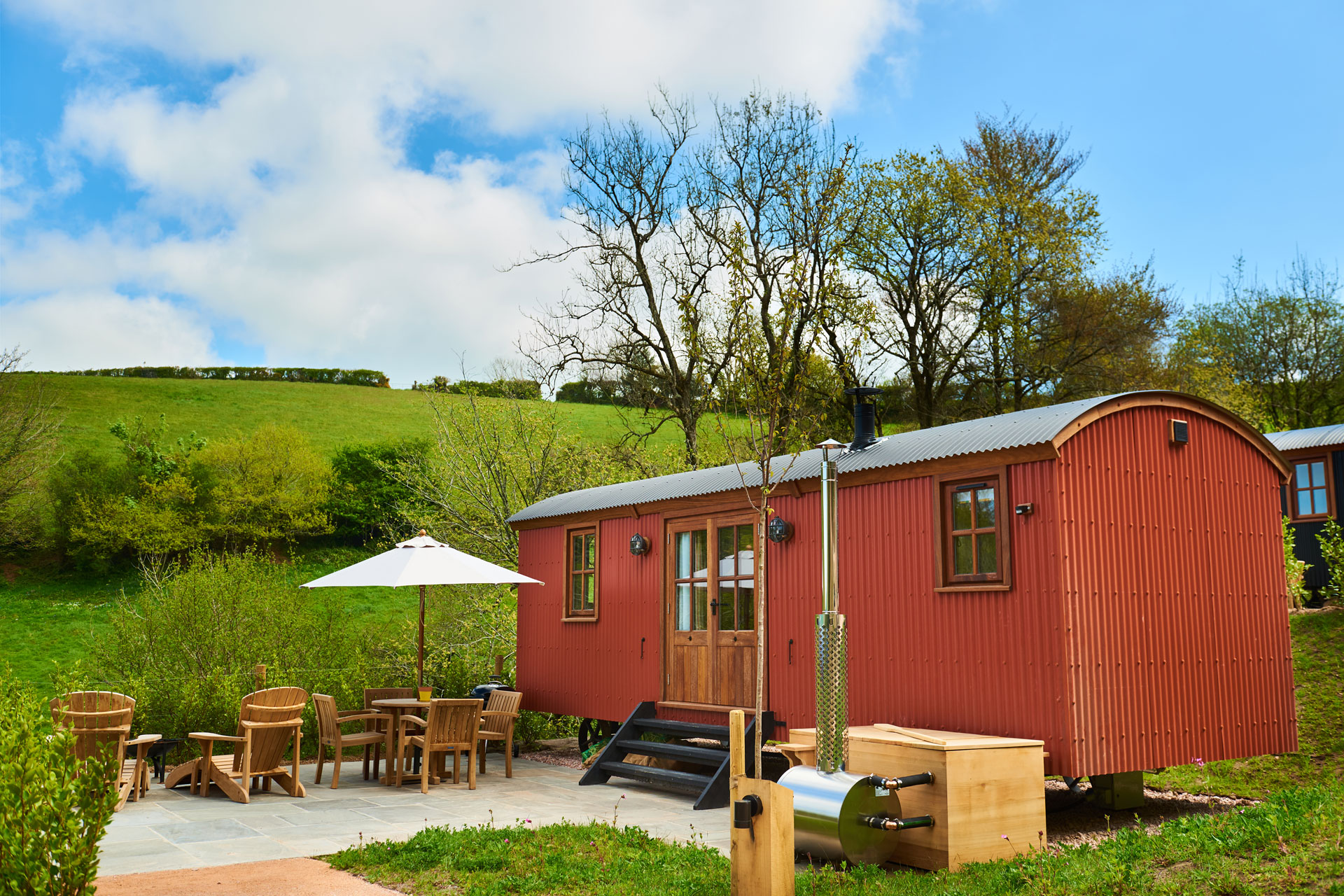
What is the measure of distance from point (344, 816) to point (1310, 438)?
14.0 meters

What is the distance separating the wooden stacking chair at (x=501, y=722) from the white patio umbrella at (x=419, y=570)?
0.82m

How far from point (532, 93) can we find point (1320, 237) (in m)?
18.4

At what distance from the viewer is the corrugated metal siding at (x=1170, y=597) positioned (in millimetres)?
6094

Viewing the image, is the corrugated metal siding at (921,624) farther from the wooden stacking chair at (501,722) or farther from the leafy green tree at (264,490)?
the leafy green tree at (264,490)

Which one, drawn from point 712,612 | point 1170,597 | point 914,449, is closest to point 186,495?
point 712,612

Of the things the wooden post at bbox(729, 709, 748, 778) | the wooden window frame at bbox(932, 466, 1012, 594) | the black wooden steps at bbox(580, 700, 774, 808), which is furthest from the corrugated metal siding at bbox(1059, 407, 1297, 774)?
the black wooden steps at bbox(580, 700, 774, 808)

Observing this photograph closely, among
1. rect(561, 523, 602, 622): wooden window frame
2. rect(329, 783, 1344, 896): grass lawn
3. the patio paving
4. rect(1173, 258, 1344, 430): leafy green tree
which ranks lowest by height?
the patio paving

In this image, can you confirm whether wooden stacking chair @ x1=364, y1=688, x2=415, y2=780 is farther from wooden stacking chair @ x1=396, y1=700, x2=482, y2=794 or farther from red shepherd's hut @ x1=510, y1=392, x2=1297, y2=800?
red shepherd's hut @ x1=510, y1=392, x2=1297, y2=800

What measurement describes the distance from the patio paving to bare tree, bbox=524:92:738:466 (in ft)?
34.2

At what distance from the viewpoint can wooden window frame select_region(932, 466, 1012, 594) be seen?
→ 249 inches

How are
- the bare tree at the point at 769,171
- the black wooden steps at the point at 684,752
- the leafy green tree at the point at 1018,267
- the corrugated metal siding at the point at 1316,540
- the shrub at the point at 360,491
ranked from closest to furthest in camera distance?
the black wooden steps at the point at 684,752 → the corrugated metal siding at the point at 1316,540 → the bare tree at the point at 769,171 → the leafy green tree at the point at 1018,267 → the shrub at the point at 360,491

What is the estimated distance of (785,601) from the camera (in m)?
8.14

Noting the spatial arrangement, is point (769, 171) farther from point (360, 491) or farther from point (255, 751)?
point (360, 491)

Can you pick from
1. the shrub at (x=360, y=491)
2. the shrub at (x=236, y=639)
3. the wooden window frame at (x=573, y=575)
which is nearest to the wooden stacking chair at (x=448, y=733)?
A: the wooden window frame at (x=573, y=575)
